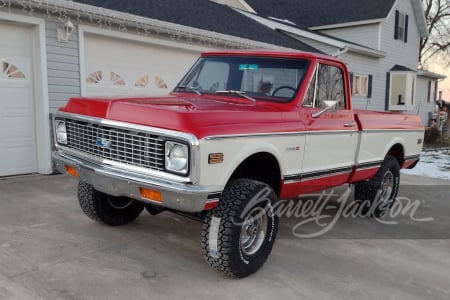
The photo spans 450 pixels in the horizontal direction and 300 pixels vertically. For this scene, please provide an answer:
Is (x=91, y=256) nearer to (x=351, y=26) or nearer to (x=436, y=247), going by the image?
(x=436, y=247)

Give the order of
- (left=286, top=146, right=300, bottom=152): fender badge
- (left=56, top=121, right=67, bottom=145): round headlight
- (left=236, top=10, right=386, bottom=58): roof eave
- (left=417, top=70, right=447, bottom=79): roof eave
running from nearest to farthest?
A: 1. (left=286, top=146, right=300, bottom=152): fender badge
2. (left=56, top=121, right=67, bottom=145): round headlight
3. (left=236, top=10, right=386, bottom=58): roof eave
4. (left=417, top=70, right=447, bottom=79): roof eave

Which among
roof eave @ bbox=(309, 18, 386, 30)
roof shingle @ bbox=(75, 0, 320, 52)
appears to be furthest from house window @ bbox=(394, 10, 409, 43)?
roof shingle @ bbox=(75, 0, 320, 52)

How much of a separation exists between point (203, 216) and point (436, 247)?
8.61 ft

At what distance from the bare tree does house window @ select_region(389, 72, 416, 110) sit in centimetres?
1320

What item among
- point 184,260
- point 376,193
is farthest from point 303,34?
point 184,260

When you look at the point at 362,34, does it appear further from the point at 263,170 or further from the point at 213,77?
the point at 263,170

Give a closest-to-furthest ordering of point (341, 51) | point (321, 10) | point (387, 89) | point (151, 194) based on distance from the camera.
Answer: point (151, 194) < point (341, 51) < point (387, 89) < point (321, 10)

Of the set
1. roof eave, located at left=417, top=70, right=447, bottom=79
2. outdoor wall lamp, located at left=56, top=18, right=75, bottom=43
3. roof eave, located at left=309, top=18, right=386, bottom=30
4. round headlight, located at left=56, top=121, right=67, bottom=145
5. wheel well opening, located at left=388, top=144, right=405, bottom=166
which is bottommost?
wheel well opening, located at left=388, top=144, right=405, bottom=166

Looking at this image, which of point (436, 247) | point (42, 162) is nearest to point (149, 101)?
point (436, 247)

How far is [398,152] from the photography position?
621cm

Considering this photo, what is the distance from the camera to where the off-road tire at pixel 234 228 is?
3.39m

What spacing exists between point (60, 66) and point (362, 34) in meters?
15.7

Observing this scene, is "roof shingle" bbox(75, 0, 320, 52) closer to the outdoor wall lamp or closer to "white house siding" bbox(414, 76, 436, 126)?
the outdoor wall lamp

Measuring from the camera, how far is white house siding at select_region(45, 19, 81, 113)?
7227 millimetres
